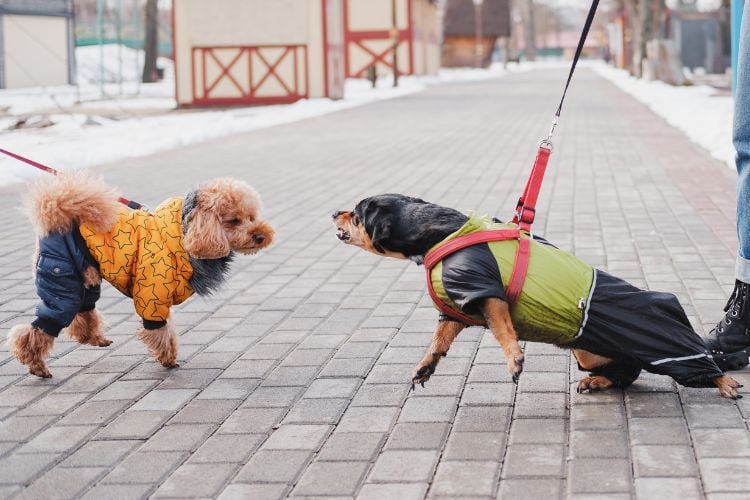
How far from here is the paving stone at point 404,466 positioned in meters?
3.54

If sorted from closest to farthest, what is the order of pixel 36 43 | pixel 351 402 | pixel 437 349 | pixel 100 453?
pixel 100 453 → pixel 437 349 → pixel 351 402 → pixel 36 43

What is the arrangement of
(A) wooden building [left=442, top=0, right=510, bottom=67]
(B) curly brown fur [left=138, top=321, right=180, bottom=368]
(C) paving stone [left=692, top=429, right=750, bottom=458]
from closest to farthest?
(C) paving stone [left=692, top=429, right=750, bottom=458], (B) curly brown fur [left=138, top=321, right=180, bottom=368], (A) wooden building [left=442, top=0, right=510, bottom=67]

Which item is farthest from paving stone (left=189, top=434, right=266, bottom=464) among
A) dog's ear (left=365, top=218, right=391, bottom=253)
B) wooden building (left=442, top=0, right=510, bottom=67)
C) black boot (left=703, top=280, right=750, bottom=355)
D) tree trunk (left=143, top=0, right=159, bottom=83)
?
wooden building (left=442, top=0, right=510, bottom=67)

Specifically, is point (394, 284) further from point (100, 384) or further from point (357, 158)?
point (357, 158)

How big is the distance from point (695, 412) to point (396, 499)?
1306 millimetres

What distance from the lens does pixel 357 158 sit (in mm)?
14836

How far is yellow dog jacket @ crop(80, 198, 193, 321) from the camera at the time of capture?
15.3ft

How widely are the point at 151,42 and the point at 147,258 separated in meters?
39.2

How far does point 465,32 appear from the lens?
85.4 meters

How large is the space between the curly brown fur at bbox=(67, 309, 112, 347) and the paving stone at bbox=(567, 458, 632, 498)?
2.46m

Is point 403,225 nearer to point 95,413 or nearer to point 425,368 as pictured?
point 425,368

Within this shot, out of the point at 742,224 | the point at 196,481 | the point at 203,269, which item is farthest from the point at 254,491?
the point at 742,224

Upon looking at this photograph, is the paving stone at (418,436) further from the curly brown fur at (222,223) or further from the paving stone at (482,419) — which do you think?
the curly brown fur at (222,223)

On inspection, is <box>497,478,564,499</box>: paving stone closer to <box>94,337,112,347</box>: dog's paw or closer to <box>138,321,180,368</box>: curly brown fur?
<box>138,321,180,368</box>: curly brown fur
